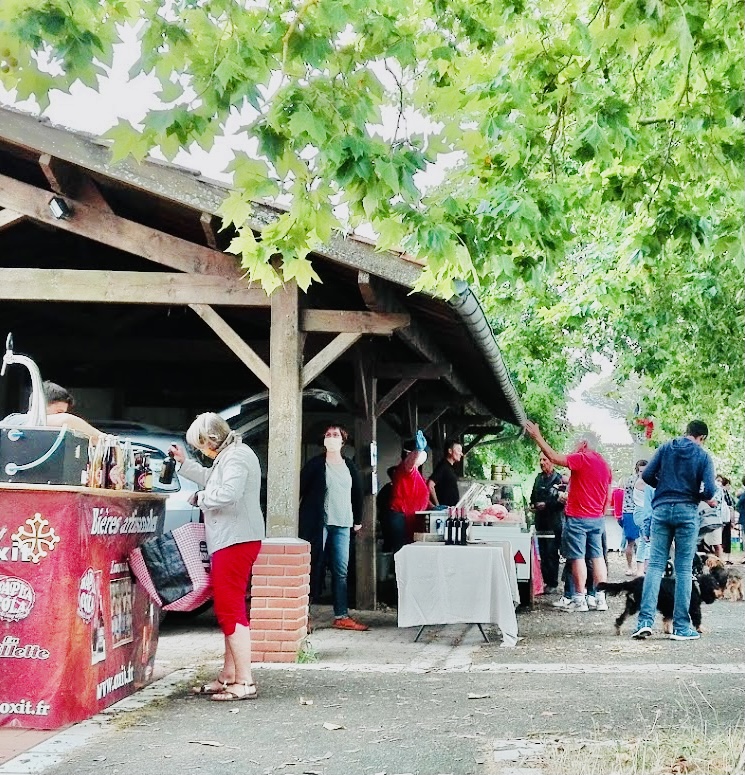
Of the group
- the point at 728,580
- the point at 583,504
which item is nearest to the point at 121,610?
the point at 583,504

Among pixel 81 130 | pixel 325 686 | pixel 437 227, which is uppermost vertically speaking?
pixel 81 130

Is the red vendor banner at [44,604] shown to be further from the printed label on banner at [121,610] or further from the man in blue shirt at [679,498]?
the man in blue shirt at [679,498]

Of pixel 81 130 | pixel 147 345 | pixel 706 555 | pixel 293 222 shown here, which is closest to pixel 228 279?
pixel 81 130

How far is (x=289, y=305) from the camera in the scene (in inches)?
346

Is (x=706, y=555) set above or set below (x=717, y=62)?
below

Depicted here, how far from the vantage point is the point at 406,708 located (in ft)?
20.8

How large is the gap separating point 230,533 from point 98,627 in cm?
92

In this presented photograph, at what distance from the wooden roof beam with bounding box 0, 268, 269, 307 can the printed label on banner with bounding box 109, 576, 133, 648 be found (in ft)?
9.81

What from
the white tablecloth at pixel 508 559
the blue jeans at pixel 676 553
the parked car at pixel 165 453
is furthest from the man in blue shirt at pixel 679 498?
the parked car at pixel 165 453

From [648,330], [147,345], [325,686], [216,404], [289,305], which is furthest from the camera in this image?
[648,330]

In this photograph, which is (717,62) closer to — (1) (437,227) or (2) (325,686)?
(1) (437,227)

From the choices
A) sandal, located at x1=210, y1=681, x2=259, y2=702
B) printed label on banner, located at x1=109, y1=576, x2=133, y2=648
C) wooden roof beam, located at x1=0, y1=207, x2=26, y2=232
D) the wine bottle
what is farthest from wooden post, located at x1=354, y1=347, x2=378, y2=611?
printed label on banner, located at x1=109, y1=576, x2=133, y2=648

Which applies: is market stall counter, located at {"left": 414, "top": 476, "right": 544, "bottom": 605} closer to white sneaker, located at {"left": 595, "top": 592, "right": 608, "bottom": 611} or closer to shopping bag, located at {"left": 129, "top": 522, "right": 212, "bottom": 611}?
white sneaker, located at {"left": 595, "top": 592, "right": 608, "bottom": 611}

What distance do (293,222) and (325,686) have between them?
9.78ft
